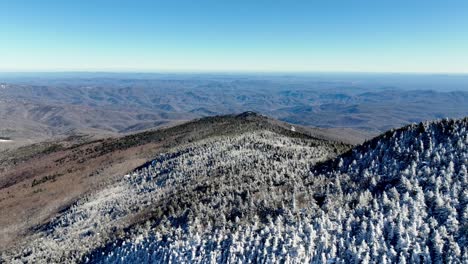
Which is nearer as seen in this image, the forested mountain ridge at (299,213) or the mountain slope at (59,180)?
the forested mountain ridge at (299,213)

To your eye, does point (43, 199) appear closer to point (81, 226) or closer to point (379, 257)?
point (81, 226)

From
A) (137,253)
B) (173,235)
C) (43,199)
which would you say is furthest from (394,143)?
(43,199)

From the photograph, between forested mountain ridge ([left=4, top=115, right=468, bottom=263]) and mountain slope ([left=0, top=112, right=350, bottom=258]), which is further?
mountain slope ([left=0, top=112, right=350, bottom=258])

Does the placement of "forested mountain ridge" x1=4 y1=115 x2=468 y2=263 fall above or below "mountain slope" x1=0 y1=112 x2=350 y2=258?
above

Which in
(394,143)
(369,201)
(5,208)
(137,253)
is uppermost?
(394,143)

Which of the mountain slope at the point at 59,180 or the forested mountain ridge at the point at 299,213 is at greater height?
the forested mountain ridge at the point at 299,213

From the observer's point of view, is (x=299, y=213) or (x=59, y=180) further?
(x=59, y=180)

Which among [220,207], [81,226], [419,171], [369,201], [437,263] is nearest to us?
[437,263]

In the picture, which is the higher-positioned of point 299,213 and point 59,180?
point 299,213
